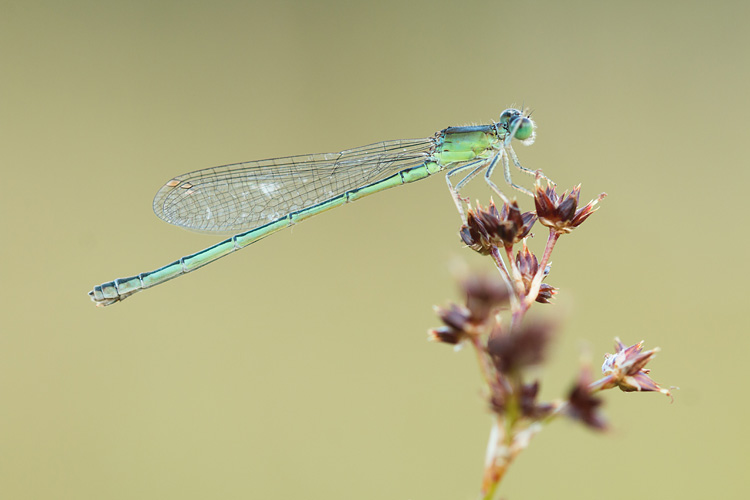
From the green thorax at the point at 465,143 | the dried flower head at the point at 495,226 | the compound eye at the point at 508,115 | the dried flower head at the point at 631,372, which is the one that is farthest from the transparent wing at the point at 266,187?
the dried flower head at the point at 631,372

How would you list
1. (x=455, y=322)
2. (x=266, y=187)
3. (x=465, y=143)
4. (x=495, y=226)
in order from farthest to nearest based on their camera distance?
(x=266, y=187), (x=465, y=143), (x=495, y=226), (x=455, y=322)

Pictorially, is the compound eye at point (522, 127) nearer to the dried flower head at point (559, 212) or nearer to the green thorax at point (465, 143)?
the green thorax at point (465, 143)

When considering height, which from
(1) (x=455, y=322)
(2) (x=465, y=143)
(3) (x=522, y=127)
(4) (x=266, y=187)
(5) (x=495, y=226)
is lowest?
(1) (x=455, y=322)

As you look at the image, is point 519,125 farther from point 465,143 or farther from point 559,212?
point 559,212

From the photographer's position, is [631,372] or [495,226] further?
[495,226]

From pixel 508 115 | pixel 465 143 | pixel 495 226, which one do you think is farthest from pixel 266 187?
pixel 495 226

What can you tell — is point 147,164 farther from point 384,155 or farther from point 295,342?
point 384,155

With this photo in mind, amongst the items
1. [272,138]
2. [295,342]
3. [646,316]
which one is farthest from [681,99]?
[295,342]
